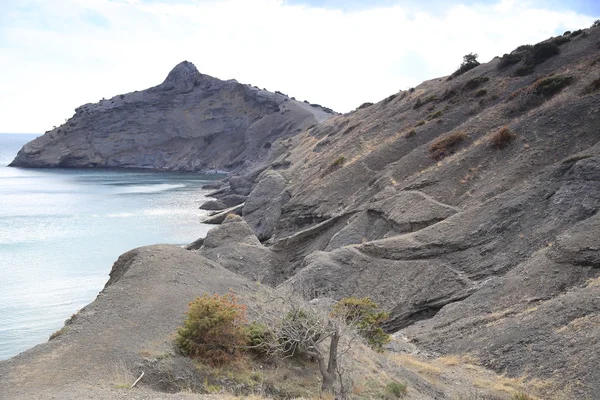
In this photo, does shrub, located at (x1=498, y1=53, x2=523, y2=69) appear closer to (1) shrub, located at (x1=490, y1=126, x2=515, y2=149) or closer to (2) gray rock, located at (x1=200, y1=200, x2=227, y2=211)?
(1) shrub, located at (x1=490, y1=126, x2=515, y2=149)

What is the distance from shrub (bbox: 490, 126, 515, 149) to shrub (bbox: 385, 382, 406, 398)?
79.0ft

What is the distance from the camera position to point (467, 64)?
206ft

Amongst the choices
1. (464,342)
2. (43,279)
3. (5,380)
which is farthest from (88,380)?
(43,279)

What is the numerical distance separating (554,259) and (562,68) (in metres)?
27.4

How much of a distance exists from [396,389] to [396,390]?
0.04m

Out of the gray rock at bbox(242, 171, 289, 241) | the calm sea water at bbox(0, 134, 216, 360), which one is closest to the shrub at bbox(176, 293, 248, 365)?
the calm sea water at bbox(0, 134, 216, 360)

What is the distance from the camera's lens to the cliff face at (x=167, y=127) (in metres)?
158

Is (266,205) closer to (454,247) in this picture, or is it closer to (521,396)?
(454,247)

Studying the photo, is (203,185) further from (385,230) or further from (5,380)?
(5,380)

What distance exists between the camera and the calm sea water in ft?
122

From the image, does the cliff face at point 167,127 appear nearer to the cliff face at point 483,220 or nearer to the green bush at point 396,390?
Result: the cliff face at point 483,220

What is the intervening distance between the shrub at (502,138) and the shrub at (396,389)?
24.1 m

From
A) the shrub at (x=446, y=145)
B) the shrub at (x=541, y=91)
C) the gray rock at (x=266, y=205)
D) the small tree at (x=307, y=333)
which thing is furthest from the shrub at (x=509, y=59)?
the small tree at (x=307, y=333)

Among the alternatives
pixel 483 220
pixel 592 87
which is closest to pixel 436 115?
pixel 592 87
